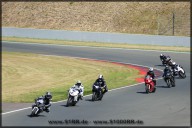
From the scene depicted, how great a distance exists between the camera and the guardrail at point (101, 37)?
53.2 metres

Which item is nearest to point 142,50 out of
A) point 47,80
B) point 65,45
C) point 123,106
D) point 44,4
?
point 65,45

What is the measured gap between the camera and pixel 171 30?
2469 inches

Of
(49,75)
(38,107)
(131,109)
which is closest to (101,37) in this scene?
(49,75)

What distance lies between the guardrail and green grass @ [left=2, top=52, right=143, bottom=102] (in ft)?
41.7

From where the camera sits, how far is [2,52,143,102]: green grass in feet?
85.5

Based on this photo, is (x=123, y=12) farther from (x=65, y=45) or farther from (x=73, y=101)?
(x=73, y=101)

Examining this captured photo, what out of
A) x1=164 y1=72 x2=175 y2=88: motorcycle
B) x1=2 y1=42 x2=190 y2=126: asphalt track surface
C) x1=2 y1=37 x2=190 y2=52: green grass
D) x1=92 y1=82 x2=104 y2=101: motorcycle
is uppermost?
x1=2 y1=37 x2=190 y2=52: green grass

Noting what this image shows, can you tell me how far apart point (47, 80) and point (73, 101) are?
35.0 feet

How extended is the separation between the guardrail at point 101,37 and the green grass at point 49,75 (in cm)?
1270

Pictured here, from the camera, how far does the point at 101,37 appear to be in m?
57.7

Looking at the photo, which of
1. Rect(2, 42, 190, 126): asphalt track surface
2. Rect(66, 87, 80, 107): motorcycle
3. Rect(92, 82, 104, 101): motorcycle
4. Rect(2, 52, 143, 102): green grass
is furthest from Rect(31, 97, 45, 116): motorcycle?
Rect(2, 52, 143, 102): green grass

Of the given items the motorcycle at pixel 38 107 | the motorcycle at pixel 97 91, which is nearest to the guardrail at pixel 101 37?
the motorcycle at pixel 97 91

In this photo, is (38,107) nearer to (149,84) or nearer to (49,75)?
(149,84)

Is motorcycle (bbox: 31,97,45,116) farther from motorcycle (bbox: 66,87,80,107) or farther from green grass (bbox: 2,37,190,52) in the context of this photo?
green grass (bbox: 2,37,190,52)
